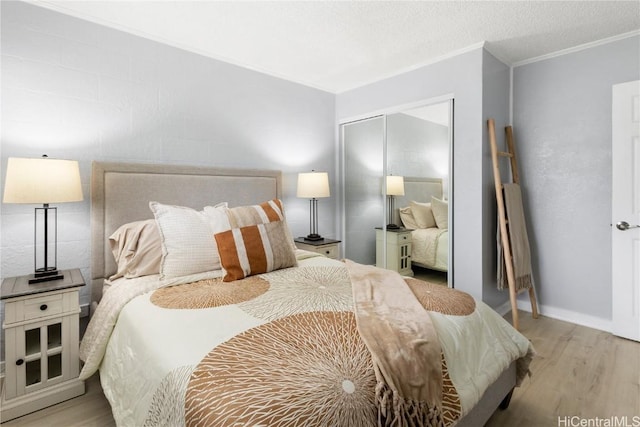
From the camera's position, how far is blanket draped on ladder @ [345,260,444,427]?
3.14 feet

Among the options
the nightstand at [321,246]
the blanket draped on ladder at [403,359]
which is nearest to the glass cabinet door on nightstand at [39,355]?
the blanket draped on ladder at [403,359]

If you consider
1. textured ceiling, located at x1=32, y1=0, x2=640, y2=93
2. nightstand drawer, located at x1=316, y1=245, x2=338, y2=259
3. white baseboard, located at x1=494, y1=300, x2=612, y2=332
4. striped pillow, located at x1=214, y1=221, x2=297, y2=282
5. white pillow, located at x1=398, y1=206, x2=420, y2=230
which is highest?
textured ceiling, located at x1=32, y1=0, x2=640, y2=93

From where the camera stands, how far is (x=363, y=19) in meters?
2.31

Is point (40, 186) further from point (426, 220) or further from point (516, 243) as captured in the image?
point (516, 243)

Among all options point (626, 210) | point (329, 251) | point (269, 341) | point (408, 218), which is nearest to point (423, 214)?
point (408, 218)

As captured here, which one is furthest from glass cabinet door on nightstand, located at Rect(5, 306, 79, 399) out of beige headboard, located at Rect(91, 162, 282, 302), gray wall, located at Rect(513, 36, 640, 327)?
gray wall, located at Rect(513, 36, 640, 327)

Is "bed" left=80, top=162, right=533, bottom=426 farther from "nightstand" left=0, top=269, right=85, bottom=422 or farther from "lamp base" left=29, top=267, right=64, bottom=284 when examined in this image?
"lamp base" left=29, top=267, right=64, bottom=284

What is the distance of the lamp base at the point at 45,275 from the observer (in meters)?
1.84

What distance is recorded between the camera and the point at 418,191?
3.16m

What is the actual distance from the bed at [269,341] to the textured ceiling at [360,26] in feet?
3.64

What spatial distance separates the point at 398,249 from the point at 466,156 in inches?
45.0

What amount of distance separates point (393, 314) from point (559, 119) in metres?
2.71

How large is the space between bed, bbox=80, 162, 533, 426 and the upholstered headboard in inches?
51.2

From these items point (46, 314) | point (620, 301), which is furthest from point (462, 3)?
point (46, 314)
